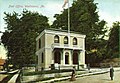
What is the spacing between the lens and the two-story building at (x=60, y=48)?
1209 cm

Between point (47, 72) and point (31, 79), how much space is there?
48.1 inches

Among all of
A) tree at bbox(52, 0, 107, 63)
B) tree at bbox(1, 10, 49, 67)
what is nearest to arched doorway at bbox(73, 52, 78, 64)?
tree at bbox(52, 0, 107, 63)

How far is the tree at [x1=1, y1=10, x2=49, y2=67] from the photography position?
35.9 ft

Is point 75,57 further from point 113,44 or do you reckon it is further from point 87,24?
point 113,44

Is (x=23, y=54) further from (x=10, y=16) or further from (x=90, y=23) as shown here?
(x=90, y=23)

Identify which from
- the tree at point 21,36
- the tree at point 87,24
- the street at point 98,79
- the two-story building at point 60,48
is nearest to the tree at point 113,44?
the tree at point 87,24

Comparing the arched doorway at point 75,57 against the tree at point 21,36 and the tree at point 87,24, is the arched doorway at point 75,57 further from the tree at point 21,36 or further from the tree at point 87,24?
the tree at point 21,36

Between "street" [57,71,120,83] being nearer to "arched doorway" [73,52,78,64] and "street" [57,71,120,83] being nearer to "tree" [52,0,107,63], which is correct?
"tree" [52,0,107,63]

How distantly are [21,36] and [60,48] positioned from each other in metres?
2.81

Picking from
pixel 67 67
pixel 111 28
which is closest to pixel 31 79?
pixel 67 67

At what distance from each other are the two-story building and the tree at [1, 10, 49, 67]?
0.37m

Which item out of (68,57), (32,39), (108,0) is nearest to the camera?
(108,0)

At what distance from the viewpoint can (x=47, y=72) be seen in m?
11.7

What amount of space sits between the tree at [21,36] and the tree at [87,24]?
2.94ft
